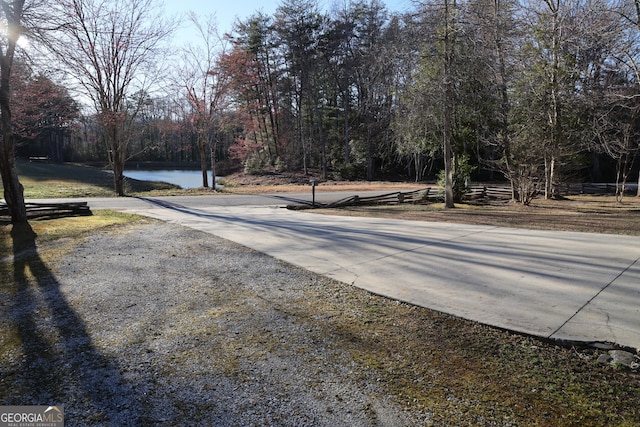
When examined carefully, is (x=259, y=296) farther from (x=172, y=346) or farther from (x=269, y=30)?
(x=269, y=30)

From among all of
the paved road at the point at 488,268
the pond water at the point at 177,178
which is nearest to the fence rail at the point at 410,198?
the paved road at the point at 488,268

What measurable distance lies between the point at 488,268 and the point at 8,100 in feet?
32.4

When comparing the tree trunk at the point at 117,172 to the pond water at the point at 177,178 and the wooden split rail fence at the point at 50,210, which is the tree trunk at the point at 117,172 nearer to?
the wooden split rail fence at the point at 50,210

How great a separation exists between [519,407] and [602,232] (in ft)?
24.0

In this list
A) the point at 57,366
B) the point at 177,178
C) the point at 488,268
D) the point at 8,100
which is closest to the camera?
the point at 57,366

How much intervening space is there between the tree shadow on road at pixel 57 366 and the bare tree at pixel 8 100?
5597 mm

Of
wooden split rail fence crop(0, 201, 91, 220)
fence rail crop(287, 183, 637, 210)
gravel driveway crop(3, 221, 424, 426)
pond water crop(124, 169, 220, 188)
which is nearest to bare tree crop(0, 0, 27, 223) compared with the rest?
wooden split rail fence crop(0, 201, 91, 220)

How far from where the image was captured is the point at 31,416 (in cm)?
226

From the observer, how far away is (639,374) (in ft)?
8.47

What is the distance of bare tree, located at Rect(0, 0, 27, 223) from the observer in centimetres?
746

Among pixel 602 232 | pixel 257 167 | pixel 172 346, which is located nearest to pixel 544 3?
pixel 602 232

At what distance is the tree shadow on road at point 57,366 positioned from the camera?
2285 mm

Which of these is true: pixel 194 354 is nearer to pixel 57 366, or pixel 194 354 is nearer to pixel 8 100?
pixel 57 366

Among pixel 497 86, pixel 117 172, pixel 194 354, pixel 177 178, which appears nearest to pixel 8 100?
pixel 194 354
